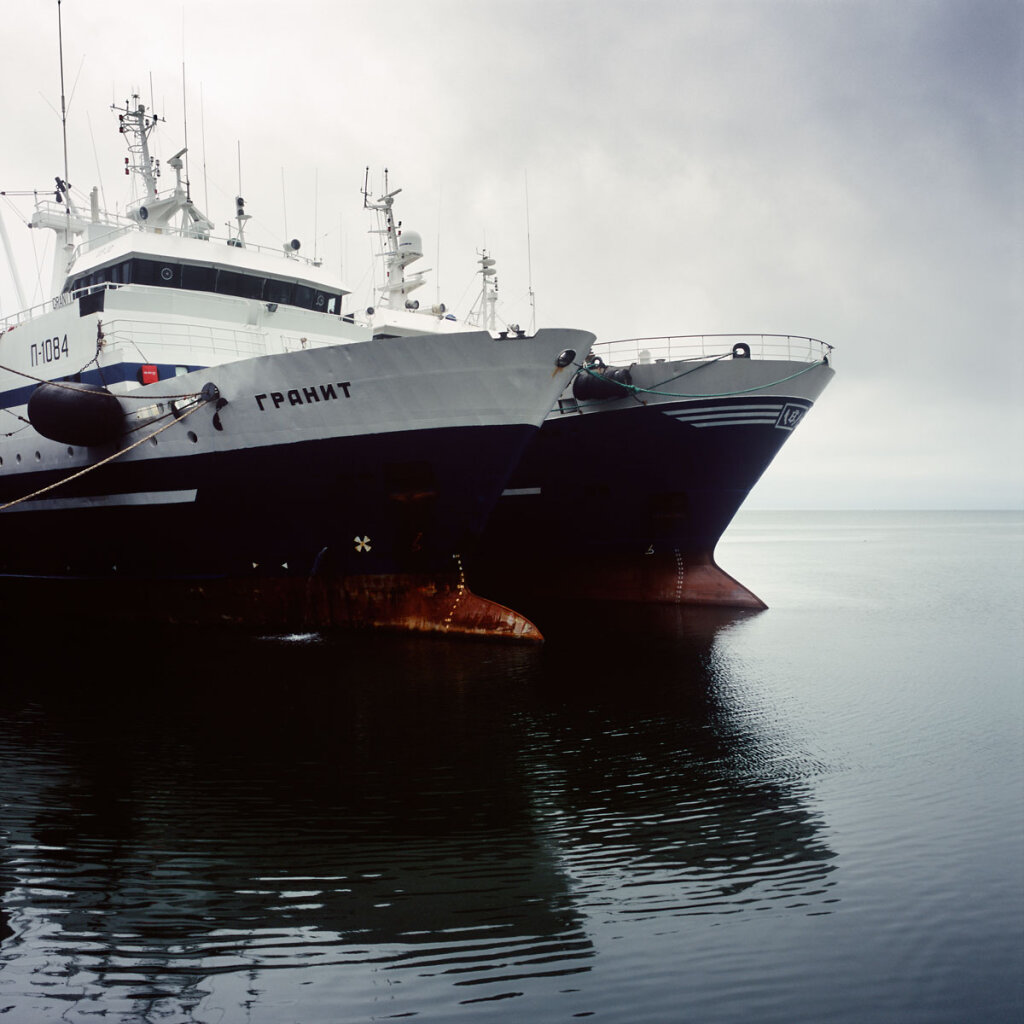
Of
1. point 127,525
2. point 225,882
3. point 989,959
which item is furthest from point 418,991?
point 127,525

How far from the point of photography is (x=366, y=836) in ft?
20.1

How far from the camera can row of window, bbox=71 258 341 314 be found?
16328mm

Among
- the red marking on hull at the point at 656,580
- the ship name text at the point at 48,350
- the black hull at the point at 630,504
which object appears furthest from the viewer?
the red marking on hull at the point at 656,580

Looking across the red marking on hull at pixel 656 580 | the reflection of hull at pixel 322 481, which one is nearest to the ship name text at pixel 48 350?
the reflection of hull at pixel 322 481

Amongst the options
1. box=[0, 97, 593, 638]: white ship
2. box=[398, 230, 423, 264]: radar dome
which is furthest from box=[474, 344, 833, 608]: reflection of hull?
box=[398, 230, 423, 264]: radar dome

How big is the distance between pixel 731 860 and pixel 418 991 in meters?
2.65

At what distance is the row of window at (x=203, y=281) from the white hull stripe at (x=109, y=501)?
14.8ft

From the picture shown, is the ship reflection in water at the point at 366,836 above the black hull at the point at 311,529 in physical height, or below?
below

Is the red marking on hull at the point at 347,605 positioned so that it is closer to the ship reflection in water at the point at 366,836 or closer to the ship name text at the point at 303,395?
the ship reflection in water at the point at 366,836

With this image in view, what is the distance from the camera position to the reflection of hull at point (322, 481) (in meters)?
13.2

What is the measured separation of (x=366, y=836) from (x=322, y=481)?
8.70 meters

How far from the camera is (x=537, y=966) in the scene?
4.48m

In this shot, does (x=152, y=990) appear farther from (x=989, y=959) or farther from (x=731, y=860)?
(x=989, y=959)

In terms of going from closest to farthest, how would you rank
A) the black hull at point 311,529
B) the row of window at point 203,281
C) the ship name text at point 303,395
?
the ship name text at point 303,395 < the black hull at point 311,529 < the row of window at point 203,281
